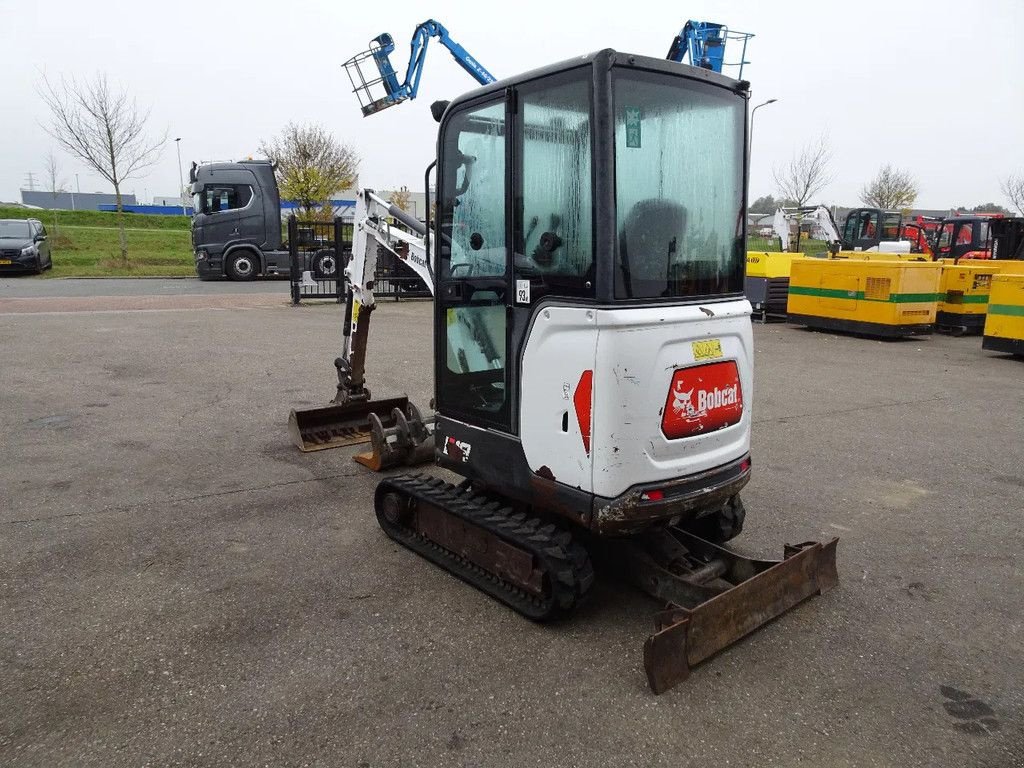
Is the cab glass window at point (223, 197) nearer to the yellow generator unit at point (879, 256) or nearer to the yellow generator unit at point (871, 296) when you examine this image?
the yellow generator unit at point (871, 296)

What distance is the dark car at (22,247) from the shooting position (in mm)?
21844

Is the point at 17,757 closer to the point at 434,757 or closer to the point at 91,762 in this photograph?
the point at 91,762

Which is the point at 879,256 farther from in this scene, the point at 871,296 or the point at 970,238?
the point at 970,238

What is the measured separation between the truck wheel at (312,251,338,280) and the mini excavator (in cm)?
1472

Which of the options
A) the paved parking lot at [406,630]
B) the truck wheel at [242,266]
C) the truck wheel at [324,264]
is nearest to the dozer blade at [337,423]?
the paved parking lot at [406,630]

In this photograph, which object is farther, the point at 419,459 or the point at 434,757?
the point at 419,459

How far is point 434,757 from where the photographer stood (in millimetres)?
2764

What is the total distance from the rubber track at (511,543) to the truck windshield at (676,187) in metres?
1.25

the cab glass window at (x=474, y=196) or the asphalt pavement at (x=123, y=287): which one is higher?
the cab glass window at (x=474, y=196)

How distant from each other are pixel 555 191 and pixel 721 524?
2.22 m

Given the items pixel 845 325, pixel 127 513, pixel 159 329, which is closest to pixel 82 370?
pixel 159 329

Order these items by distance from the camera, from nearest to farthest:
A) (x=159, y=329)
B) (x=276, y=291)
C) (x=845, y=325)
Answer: (x=159, y=329) < (x=845, y=325) < (x=276, y=291)

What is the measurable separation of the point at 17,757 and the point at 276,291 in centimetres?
1865

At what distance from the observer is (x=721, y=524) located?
4.41 metres
